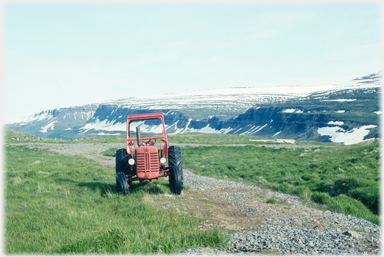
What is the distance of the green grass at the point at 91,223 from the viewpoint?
5594 mm

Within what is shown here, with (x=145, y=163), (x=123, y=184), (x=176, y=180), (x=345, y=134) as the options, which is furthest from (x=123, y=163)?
(x=345, y=134)

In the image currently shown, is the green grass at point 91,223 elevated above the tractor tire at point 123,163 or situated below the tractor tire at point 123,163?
below

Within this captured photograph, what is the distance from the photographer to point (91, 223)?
7.04 m

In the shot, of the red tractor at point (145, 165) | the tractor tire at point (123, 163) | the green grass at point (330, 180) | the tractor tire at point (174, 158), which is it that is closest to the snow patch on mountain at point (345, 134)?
the green grass at point (330, 180)

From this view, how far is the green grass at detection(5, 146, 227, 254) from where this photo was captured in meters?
5.59

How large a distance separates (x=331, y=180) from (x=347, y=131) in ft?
383

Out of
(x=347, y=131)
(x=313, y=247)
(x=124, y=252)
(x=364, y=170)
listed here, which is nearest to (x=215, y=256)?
(x=124, y=252)

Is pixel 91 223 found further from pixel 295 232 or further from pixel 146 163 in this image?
pixel 295 232

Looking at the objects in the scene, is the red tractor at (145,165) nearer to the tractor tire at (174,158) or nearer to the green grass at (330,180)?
the tractor tire at (174,158)

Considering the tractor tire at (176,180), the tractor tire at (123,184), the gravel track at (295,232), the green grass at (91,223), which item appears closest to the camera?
the green grass at (91,223)

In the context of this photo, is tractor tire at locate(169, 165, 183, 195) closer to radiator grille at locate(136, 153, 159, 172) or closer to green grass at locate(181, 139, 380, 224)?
radiator grille at locate(136, 153, 159, 172)

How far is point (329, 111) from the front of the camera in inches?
5586

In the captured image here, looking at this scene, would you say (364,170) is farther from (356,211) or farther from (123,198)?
(123,198)

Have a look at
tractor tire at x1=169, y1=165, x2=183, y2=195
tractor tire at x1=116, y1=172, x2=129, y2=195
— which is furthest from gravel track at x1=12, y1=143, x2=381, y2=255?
tractor tire at x1=116, y1=172, x2=129, y2=195
